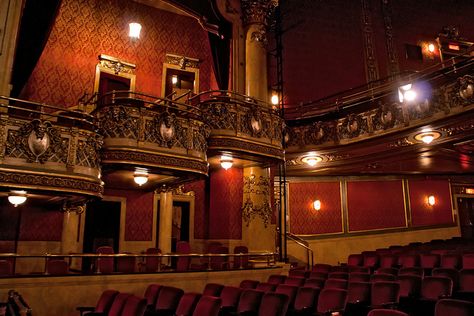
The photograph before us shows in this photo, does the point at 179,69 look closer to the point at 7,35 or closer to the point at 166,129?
the point at 166,129

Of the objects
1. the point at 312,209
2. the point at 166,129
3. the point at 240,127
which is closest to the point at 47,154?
the point at 166,129

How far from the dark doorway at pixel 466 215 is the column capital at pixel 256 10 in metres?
9.27

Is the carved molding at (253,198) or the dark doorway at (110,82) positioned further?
the dark doorway at (110,82)

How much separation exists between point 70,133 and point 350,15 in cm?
979

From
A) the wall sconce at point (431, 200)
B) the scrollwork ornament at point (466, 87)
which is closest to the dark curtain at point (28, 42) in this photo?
the scrollwork ornament at point (466, 87)

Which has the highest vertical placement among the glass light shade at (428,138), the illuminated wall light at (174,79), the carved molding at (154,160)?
the illuminated wall light at (174,79)

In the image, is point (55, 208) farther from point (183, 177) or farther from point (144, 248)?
point (183, 177)

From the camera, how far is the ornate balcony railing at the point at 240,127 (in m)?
7.60

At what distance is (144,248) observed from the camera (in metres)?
9.26

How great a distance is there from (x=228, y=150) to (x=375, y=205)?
6917mm

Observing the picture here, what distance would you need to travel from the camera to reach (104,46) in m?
9.62

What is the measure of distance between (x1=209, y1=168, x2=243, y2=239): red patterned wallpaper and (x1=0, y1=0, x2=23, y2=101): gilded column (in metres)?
4.88

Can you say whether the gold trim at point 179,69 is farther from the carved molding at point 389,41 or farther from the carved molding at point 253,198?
the carved molding at point 389,41

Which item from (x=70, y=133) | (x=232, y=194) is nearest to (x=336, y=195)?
(x=232, y=194)
